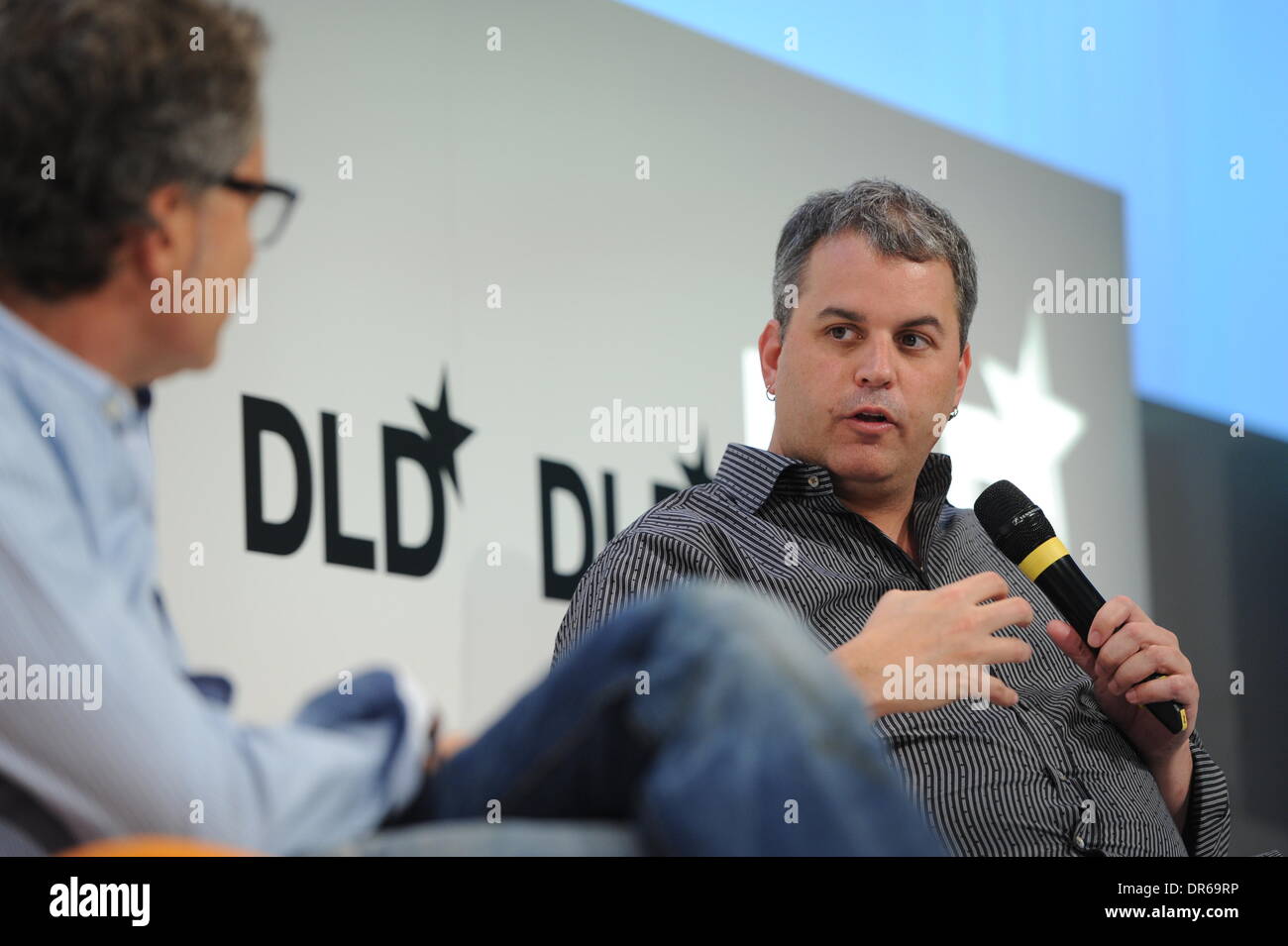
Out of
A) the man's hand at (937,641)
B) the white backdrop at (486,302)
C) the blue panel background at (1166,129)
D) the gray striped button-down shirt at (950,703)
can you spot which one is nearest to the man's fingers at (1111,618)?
the gray striped button-down shirt at (950,703)

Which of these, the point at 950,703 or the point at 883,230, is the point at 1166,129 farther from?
the point at 950,703

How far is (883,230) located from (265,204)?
100 cm

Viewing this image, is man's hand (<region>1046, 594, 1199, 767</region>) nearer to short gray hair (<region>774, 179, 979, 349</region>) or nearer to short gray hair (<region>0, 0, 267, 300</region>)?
short gray hair (<region>774, 179, 979, 349</region>)

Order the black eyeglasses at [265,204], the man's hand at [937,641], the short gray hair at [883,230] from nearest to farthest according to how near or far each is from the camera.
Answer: the black eyeglasses at [265,204] → the man's hand at [937,641] → the short gray hair at [883,230]

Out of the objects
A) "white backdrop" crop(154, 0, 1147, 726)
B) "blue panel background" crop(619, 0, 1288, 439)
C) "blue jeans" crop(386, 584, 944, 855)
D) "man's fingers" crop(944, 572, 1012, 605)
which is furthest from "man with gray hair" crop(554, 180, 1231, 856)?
"blue panel background" crop(619, 0, 1288, 439)

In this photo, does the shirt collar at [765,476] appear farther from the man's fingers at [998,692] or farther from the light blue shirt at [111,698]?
the light blue shirt at [111,698]

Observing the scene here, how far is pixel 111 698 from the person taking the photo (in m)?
0.66

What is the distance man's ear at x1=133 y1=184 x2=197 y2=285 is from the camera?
821 millimetres

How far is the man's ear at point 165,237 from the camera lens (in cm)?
82

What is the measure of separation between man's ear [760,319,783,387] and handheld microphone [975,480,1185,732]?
38 centimetres

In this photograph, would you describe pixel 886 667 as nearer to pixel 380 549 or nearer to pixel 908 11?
pixel 380 549

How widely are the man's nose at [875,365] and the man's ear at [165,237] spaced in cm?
100

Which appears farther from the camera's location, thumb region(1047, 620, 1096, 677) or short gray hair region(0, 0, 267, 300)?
thumb region(1047, 620, 1096, 677)
